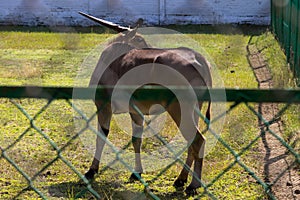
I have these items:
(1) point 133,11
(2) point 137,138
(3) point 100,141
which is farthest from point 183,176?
(1) point 133,11

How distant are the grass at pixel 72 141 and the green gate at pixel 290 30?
0.36 metres

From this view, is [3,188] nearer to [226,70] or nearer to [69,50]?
[226,70]

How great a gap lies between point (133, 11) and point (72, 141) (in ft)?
38.4

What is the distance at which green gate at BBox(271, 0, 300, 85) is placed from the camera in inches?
363

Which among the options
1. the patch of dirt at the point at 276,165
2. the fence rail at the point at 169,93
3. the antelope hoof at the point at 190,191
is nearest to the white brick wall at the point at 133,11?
the patch of dirt at the point at 276,165

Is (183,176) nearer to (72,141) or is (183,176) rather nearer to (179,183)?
(179,183)

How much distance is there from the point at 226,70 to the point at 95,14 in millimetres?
7651

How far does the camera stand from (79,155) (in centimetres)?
633

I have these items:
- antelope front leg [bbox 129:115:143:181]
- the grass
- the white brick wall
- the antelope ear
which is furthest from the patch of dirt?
the white brick wall

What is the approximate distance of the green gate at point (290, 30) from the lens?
9210 millimetres

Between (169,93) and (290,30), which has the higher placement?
(169,93)

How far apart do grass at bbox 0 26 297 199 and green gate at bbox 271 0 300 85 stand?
357 mm

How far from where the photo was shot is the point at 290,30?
1031 centimetres

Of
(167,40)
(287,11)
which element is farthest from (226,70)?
(167,40)
